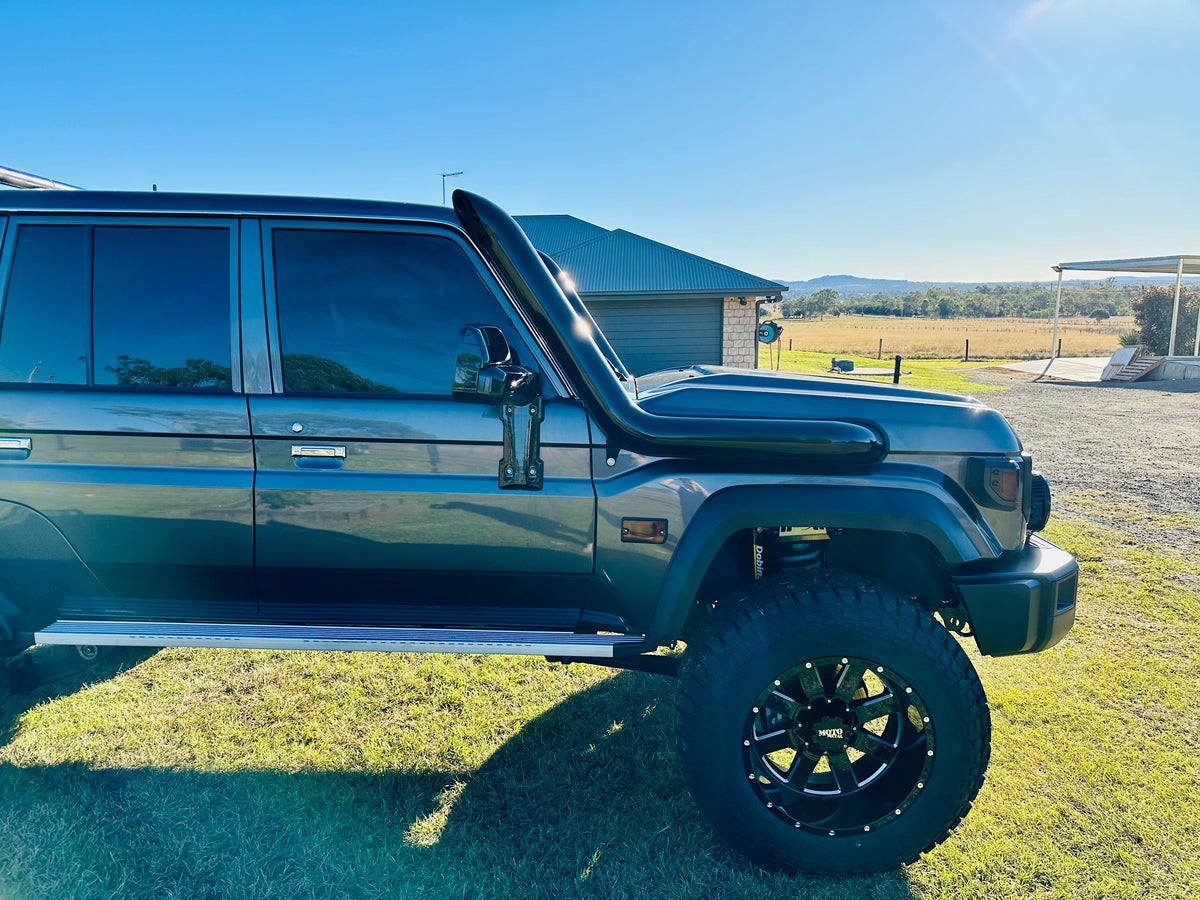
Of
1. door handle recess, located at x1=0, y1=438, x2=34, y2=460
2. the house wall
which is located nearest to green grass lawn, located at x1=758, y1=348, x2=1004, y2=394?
the house wall

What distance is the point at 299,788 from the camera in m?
3.04

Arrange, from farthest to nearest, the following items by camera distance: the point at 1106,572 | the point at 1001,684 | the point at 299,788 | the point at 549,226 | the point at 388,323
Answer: the point at 549,226
the point at 1106,572
the point at 1001,684
the point at 299,788
the point at 388,323

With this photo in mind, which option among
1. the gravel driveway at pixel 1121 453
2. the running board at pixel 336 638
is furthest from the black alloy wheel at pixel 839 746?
the gravel driveway at pixel 1121 453

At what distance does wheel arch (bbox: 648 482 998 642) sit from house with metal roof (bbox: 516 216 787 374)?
45.1ft

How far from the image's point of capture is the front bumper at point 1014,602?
8.44ft

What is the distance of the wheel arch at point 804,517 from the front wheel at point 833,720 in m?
0.20

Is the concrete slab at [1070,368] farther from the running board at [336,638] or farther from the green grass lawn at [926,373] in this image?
the running board at [336,638]

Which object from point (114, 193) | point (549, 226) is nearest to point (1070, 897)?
point (114, 193)

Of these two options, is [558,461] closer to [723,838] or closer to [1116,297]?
[723,838]

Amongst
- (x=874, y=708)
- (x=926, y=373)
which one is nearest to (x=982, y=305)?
(x=926, y=373)

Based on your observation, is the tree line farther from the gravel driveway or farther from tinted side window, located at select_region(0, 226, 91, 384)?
tinted side window, located at select_region(0, 226, 91, 384)

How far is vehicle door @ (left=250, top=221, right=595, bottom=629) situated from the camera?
253cm

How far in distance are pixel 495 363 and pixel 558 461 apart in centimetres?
40

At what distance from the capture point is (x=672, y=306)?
16.7 meters
